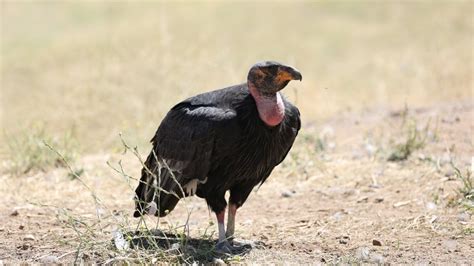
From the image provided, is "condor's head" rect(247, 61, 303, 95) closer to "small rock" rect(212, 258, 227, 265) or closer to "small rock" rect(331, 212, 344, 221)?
"small rock" rect(212, 258, 227, 265)

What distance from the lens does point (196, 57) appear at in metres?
12.8

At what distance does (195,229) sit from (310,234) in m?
0.92

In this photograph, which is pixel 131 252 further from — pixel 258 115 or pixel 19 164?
pixel 19 164

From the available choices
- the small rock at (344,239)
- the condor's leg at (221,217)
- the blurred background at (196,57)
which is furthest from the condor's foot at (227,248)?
the blurred background at (196,57)

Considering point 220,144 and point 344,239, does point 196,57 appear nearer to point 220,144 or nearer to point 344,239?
point 344,239

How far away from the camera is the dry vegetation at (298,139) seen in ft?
18.2

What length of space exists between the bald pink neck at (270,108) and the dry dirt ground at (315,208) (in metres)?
0.85

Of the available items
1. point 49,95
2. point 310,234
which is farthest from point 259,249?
point 49,95

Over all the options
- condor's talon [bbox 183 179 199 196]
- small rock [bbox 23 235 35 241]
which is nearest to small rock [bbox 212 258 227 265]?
condor's talon [bbox 183 179 199 196]

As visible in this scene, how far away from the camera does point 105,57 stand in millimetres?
14242

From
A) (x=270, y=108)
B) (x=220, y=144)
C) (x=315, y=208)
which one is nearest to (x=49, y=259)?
(x=220, y=144)

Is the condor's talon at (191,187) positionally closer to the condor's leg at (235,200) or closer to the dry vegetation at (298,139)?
the dry vegetation at (298,139)

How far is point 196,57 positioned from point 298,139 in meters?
4.60

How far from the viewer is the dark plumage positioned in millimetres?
5156
